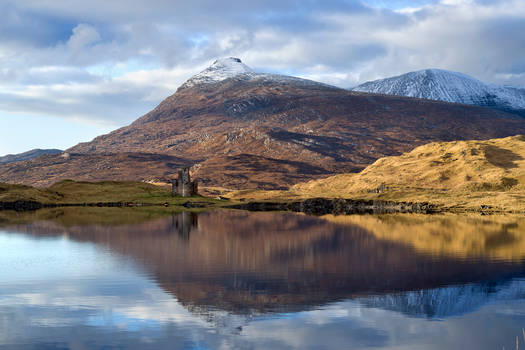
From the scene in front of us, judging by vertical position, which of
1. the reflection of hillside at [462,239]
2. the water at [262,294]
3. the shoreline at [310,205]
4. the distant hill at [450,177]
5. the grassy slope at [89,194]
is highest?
the distant hill at [450,177]

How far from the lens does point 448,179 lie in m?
134

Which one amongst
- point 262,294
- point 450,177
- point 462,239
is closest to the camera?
point 262,294

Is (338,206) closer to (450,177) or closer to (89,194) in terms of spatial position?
(450,177)

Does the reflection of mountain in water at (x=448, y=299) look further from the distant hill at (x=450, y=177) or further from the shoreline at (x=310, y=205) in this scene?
the distant hill at (x=450, y=177)

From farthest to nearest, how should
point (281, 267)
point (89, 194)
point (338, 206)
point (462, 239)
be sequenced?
point (89, 194) < point (338, 206) < point (462, 239) < point (281, 267)

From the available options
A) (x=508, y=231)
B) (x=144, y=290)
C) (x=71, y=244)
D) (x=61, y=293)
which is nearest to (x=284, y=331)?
(x=144, y=290)

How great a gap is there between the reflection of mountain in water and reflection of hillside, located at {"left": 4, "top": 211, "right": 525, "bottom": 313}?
1.09 m

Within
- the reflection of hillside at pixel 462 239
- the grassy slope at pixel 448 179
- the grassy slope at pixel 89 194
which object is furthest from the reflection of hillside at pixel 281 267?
the grassy slope at pixel 89 194

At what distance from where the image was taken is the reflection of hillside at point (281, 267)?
23.8 meters

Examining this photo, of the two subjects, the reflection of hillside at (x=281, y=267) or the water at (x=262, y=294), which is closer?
the water at (x=262, y=294)

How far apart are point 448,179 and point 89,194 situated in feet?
276

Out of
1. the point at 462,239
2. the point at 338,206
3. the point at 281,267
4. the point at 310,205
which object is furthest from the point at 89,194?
the point at 281,267

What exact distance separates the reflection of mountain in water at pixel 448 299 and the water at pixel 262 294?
73 millimetres

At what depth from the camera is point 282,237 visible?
50.2 metres
